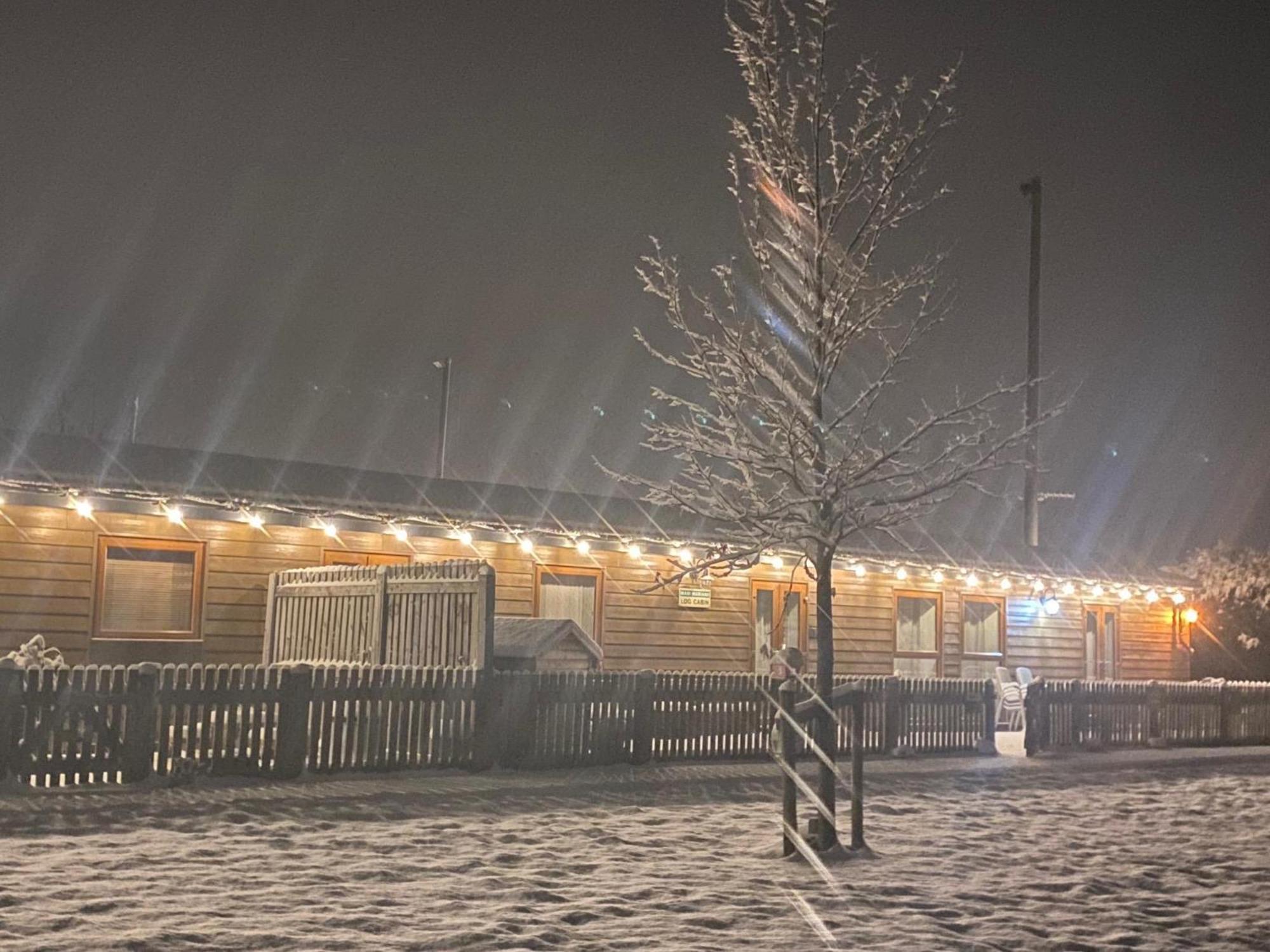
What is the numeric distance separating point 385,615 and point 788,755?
7.40 m

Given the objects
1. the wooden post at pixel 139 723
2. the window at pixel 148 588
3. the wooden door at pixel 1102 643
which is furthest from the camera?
the wooden door at pixel 1102 643

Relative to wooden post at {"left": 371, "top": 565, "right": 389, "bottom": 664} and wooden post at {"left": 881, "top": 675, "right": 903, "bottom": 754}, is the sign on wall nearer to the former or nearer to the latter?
wooden post at {"left": 881, "top": 675, "right": 903, "bottom": 754}

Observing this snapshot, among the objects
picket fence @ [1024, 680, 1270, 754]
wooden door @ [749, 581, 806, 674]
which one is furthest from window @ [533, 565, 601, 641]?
picket fence @ [1024, 680, 1270, 754]

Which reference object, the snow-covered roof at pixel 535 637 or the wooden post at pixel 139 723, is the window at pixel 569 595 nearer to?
the snow-covered roof at pixel 535 637

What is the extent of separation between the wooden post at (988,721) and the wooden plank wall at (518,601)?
129 inches

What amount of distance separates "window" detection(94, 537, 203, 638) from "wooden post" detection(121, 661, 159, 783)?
5.63 metres

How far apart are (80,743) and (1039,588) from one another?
21.1 meters

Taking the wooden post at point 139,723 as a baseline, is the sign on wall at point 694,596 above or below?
above

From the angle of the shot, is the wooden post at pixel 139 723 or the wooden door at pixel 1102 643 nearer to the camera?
the wooden post at pixel 139 723

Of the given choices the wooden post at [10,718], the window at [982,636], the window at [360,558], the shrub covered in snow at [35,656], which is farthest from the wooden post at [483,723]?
the window at [982,636]

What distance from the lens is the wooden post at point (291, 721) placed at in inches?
483

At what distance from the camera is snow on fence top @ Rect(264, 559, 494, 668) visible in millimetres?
14180

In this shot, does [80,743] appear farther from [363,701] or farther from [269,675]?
[363,701]

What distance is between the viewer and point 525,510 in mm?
20453
